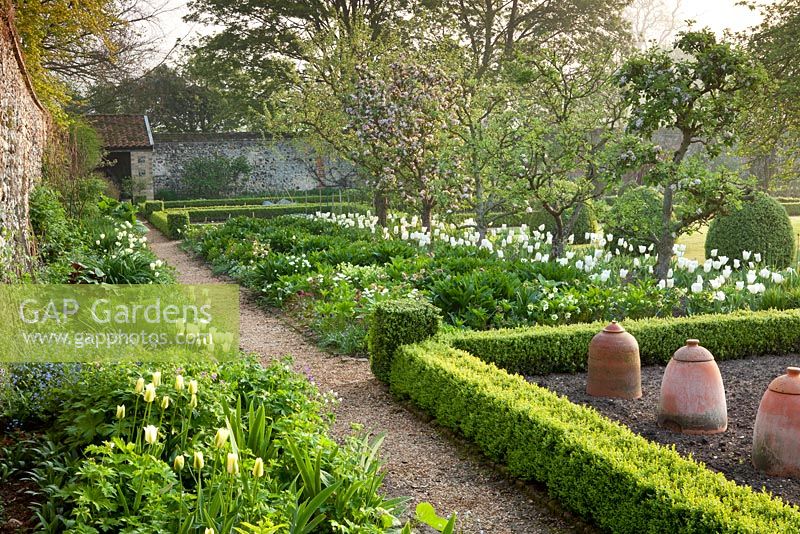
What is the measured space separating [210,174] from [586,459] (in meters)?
28.5

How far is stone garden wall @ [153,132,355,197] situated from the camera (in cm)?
3031

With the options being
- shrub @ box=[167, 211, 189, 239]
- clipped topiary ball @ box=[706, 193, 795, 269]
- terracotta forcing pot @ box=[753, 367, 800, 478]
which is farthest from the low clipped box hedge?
terracotta forcing pot @ box=[753, 367, 800, 478]

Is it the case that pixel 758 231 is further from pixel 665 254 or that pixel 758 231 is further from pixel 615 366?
pixel 615 366

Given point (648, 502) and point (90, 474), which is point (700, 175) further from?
point (90, 474)

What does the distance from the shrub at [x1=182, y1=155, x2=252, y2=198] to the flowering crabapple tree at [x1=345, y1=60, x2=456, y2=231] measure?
17.3 meters

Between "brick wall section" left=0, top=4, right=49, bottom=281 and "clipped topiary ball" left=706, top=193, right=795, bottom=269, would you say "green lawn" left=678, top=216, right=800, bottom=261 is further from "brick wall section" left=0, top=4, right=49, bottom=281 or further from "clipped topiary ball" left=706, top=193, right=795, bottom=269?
"brick wall section" left=0, top=4, right=49, bottom=281

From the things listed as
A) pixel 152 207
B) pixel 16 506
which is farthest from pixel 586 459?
pixel 152 207

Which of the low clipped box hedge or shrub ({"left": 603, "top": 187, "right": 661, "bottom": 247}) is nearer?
shrub ({"left": 603, "top": 187, "right": 661, "bottom": 247})

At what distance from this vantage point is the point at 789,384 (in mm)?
4246

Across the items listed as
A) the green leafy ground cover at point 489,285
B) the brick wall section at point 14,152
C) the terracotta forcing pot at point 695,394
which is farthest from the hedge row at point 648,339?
the brick wall section at point 14,152

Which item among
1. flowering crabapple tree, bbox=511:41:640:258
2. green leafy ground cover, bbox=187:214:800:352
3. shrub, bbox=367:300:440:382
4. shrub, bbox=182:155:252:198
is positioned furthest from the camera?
shrub, bbox=182:155:252:198

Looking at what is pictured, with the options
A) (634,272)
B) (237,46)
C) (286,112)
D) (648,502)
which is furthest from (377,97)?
(237,46)

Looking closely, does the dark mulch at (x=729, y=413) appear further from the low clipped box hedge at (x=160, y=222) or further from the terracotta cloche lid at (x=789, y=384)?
the low clipped box hedge at (x=160, y=222)

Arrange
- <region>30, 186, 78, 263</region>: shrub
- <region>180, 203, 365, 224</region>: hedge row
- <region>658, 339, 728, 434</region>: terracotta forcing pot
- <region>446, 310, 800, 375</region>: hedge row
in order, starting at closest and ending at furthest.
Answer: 1. <region>658, 339, 728, 434</region>: terracotta forcing pot
2. <region>446, 310, 800, 375</region>: hedge row
3. <region>30, 186, 78, 263</region>: shrub
4. <region>180, 203, 365, 224</region>: hedge row
